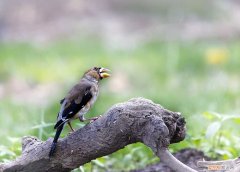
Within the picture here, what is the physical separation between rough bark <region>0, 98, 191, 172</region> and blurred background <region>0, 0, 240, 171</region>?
2.23 feet

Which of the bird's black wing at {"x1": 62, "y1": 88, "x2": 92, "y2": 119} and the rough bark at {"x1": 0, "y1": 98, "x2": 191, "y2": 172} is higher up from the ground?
the bird's black wing at {"x1": 62, "y1": 88, "x2": 92, "y2": 119}

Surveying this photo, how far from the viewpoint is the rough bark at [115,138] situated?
14.2 feet

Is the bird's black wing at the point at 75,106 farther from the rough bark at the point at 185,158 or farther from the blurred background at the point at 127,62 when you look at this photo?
the rough bark at the point at 185,158

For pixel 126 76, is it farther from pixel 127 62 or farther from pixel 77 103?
pixel 77 103

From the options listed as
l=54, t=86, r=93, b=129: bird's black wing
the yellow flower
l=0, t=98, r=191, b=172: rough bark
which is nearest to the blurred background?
the yellow flower

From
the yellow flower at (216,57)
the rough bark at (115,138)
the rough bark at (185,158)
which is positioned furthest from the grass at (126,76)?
the rough bark at (115,138)

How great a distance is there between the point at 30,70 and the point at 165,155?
7290 millimetres

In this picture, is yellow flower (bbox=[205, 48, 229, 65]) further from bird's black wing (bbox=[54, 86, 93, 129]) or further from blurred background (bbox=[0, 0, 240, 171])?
bird's black wing (bbox=[54, 86, 93, 129])

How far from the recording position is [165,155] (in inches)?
171

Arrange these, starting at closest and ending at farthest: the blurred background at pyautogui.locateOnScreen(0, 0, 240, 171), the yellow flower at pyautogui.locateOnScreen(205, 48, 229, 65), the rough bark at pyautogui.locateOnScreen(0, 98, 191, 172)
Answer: the rough bark at pyautogui.locateOnScreen(0, 98, 191, 172) < the blurred background at pyautogui.locateOnScreen(0, 0, 240, 171) < the yellow flower at pyautogui.locateOnScreen(205, 48, 229, 65)

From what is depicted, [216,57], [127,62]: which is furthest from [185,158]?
[127,62]

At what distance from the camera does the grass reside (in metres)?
8.17

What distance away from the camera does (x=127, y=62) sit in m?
11.9

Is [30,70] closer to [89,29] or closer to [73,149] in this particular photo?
[89,29]
